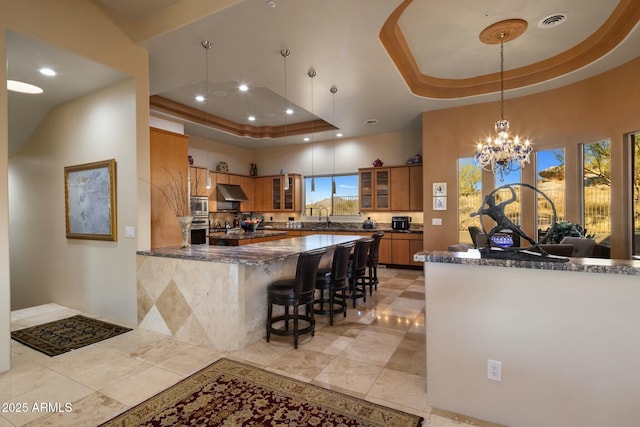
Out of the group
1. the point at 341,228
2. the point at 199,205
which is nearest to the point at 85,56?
the point at 199,205

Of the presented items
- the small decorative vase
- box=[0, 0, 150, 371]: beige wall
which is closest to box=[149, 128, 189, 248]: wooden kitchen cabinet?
box=[0, 0, 150, 371]: beige wall

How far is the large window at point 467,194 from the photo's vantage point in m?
5.93

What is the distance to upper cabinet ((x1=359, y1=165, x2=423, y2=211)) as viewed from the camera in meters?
7.30

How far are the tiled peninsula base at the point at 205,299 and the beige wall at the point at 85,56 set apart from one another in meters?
0.35

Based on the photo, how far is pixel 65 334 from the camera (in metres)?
3.49

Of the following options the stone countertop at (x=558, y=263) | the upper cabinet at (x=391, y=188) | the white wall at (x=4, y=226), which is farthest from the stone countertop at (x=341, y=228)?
the white wall at (x=4, y=226)

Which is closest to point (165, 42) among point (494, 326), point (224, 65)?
point (224, 65)

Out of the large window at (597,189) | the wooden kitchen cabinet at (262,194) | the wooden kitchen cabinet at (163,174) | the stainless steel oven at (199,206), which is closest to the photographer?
the wooden kitchen cabinet at (163,174)

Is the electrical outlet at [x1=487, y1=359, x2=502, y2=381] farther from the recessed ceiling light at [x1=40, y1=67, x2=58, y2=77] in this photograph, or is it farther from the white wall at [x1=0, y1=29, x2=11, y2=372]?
the recessed ceiling light at [x1=40, y1=67, x2=58, y2=77]

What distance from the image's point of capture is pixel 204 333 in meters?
3.17

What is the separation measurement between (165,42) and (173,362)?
11.1ft

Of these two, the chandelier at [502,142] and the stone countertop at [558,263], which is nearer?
the stone countertop at [558,263]

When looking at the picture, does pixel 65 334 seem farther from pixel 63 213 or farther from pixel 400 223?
pixel 400 223

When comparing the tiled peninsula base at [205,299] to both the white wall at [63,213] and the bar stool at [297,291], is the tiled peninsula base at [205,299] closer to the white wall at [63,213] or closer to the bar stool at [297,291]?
the bar stool at [297,291]
